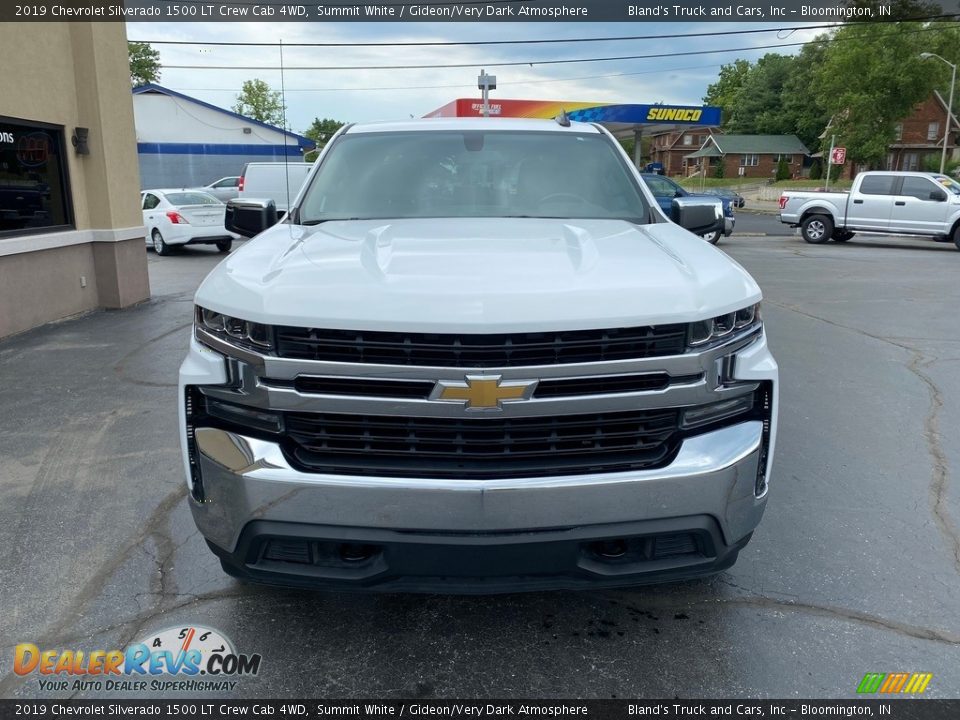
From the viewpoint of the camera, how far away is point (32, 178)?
28.6ft

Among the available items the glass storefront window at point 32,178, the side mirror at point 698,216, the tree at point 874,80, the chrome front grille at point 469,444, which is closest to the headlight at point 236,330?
the chrome front grille at point 469,444

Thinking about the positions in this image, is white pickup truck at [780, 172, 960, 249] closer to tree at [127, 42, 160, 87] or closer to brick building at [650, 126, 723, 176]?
tree at [127, 42, 160, 87]

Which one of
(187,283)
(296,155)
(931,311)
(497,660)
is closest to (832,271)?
(931,311)

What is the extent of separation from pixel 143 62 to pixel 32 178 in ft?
222

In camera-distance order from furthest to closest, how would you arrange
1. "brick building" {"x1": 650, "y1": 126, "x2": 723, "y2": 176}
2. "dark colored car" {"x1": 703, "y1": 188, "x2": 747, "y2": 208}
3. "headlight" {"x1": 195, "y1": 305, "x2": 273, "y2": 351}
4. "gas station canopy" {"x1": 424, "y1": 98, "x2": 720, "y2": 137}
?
1. "brick building" {"x1": 650, "y1": 126, "x2": 723, "y2": 176}
2. "gas station canopy" {"x1": 424, "y1": 98, "x2": 720, "y2": 137}
3. "dark colored car" {"x1": 703, "y1": 188, "x2": 747, "y2": 208}
4. "headlight" {"x1": 195, "y1": 305, "x2": 273, "y2": 351}

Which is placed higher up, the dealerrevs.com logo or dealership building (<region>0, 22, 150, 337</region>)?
dealership building (<region>0, 22, 150, 337</region>)

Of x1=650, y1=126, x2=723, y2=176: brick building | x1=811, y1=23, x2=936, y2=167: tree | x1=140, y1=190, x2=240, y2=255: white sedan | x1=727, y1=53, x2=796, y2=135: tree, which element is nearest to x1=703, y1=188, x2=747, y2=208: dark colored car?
x1=140, y1=190, x2=240, y2=255: white sedan

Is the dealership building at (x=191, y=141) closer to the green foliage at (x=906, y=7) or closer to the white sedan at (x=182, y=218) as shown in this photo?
the white sedan at (x=182, y=218)

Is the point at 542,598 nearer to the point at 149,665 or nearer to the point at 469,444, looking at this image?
the point at 469,444

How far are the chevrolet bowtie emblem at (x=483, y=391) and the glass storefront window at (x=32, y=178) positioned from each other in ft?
25.5

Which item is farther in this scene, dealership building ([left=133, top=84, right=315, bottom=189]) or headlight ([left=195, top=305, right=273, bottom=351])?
dealership building ([left=133, top=84, right=315, bottom=189])

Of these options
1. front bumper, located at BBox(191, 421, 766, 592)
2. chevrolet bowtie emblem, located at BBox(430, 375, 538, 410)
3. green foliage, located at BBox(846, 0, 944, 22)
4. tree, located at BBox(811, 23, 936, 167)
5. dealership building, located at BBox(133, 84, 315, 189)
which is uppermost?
green foliage, located at BBox(846, 0, 944, 22)

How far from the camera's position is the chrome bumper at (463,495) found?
230 centimetres

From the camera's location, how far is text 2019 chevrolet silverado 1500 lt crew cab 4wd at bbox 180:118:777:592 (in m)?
2.32
